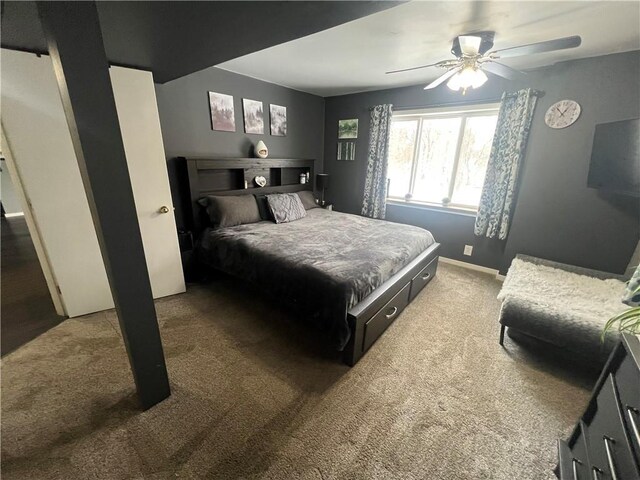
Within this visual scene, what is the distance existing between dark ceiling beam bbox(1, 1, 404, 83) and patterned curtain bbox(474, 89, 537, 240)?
8.26ft

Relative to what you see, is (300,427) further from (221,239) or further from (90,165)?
(221,239)

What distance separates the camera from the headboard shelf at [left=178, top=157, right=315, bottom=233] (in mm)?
2898

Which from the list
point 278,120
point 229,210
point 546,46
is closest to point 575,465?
point 546,46

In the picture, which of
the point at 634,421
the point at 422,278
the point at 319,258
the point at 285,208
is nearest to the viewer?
the point at 634,421

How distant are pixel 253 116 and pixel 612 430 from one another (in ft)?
13.1

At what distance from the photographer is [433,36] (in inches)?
77.8

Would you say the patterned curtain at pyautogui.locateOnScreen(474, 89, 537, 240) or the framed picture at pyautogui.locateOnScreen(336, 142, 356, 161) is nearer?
the patterned curtain at pyautogui.locateOnScreen(474, 89, 537, 240)

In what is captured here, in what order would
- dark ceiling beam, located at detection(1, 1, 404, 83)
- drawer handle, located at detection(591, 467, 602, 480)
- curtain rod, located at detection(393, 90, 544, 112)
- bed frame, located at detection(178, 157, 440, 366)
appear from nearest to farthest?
drawer handle, located at detection(591, 467, 602, 480), dark ceiling beam, located at detection(1, 1, 404, 83), bed frame, located at detection(178, 157, 440, 366), curtain rod, located at detection(393, 90, 544, 112)

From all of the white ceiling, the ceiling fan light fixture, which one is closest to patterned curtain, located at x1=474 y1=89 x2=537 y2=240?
the white ceiling

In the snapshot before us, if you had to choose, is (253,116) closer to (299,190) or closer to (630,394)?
(299,190)

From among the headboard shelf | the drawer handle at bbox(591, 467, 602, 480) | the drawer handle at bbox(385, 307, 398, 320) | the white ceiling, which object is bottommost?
the drawer handle at bbox(385, 307, 398, 320)

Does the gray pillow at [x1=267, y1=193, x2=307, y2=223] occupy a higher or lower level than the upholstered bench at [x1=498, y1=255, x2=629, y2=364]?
higher

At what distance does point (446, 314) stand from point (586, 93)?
2.56 m

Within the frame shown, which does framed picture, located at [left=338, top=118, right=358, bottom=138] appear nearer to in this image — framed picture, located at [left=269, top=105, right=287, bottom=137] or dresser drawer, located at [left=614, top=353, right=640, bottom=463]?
framed picture, located at [left=269, top=105, right=287, bottom=137]
